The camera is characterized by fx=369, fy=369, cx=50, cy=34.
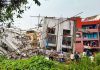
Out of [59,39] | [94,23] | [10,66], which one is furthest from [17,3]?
[94,23]

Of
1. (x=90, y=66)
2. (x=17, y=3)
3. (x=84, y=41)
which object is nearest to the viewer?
(x=90, y=66)

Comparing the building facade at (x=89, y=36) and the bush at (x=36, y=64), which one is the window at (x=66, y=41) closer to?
the building facade at (x=89, y=36)

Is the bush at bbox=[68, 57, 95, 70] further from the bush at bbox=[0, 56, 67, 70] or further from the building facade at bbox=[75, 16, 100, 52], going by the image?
the building facade at bbox=[75, 16, 100, 52]

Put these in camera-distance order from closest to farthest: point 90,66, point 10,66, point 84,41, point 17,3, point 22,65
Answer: point 90,66 < point 17,3 < point 22,65 < point 10,66 < point 84,41

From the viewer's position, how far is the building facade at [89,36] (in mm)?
53641

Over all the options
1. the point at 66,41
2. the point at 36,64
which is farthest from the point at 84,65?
the point at 66,41

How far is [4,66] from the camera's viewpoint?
593 inches

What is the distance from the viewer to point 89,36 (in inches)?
2160

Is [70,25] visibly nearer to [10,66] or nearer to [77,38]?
[77,38]

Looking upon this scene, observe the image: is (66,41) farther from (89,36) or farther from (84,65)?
(84,65)

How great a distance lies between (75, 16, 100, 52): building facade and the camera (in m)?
53.6

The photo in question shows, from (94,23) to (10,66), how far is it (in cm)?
4132

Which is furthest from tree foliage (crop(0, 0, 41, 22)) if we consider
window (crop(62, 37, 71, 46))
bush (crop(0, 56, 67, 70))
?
window (crop(62, 37, 71, 46))

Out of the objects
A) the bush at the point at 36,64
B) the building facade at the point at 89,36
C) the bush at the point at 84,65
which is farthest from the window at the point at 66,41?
the bush at the point at 84,65
